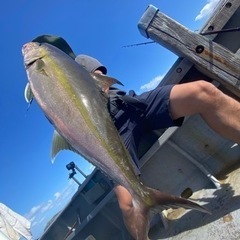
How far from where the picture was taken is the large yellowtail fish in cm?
292

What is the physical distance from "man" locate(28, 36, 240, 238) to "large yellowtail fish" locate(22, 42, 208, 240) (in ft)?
2.81

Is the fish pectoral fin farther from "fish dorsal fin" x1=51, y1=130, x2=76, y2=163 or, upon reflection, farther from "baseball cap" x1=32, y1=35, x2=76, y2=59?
"baseball cap" x1=32, y1=35, x2=76, y2=59

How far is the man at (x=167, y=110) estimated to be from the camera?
13.0 ft

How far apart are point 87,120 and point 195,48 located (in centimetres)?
254

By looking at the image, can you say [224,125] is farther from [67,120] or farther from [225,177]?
[67,120]

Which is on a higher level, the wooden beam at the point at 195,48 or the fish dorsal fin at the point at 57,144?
the wooden beam at the point at 195,48

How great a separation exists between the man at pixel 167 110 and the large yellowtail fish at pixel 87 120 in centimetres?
86

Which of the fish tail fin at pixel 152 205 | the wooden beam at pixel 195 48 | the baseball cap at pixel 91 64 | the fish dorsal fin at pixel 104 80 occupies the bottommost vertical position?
the fish tail fin at pixel 152 205

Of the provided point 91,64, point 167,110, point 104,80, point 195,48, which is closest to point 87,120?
point 104,80

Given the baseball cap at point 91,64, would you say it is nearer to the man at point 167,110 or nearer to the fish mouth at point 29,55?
the man at point 167,110

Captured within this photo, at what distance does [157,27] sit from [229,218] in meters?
2.90

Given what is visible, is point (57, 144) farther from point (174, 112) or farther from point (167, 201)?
point (174, 112)

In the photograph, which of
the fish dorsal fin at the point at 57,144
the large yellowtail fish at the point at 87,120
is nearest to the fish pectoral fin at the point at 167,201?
the large yellowtail fish at the point at 87,120

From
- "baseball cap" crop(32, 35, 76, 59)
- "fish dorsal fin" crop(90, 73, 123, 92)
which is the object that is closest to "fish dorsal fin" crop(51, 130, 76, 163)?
"fish dorsal fin" crop(90, 73, 123, 92)
